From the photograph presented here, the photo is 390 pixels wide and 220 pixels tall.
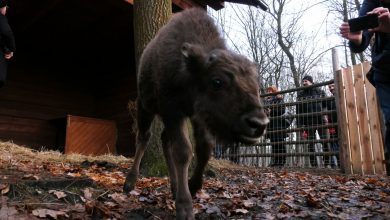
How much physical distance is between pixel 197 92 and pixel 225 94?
385mm

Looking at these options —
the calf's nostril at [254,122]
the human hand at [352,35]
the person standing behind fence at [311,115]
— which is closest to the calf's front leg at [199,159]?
the calf's nostril at [254,122]

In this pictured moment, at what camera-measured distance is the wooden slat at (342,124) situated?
9.60 meters

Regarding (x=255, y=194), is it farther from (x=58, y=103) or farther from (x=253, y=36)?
(x=253, y=36)

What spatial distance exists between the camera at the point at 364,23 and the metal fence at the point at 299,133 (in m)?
6.55

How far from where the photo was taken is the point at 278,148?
39.9 feet

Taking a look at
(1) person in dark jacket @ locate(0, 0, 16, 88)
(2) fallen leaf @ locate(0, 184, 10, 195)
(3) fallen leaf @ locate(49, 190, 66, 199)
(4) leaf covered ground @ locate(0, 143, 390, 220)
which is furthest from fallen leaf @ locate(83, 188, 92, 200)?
(1) person in dark jacket @ locate(0, 0, 16, 88)

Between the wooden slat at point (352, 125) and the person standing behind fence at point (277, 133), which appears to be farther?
the person standing behind fence at point (277, 133)

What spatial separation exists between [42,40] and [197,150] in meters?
11.3

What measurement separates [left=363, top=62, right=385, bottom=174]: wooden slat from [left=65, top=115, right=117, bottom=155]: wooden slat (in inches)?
293

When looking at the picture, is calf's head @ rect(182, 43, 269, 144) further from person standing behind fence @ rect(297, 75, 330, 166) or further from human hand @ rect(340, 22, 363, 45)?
person standing behind fence @ rect(297, 75, 330, 166)

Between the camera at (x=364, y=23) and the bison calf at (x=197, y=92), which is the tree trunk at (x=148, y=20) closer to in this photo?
the bison calf at (x=197, y=92)

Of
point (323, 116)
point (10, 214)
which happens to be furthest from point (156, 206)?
point (323, 116)

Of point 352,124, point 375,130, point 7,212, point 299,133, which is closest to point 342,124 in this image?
point 352,124

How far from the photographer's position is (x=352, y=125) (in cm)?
973
